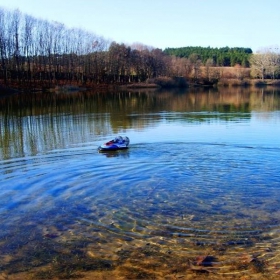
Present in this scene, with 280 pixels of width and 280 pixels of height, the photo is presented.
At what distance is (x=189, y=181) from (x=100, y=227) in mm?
4464

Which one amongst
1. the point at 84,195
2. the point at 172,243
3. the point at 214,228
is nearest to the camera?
the point at 172,243

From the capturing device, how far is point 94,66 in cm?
9906

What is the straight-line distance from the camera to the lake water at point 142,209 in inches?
269

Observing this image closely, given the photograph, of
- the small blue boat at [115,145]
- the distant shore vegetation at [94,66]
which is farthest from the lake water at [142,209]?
the distant shore vegetation at [94,66]

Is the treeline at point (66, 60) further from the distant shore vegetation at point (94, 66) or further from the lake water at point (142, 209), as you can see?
the lake water at point (142, 209)

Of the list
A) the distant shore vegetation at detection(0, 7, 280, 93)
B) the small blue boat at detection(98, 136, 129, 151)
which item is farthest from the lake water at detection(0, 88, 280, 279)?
the distant shore vegetation at detection(0, 7, 280, 93)

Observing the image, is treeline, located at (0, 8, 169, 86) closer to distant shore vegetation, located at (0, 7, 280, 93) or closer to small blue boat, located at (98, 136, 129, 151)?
distant shore vegetation, located at (0, 7, 280, 93)

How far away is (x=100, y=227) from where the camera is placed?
8.52 metres

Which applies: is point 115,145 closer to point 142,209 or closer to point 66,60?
point 142,209

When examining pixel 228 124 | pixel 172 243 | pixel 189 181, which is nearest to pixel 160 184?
pixel 189 181

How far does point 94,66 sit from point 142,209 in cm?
9325

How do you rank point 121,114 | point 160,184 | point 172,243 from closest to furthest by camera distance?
point 172,243 → point 160,184 → point 121,114

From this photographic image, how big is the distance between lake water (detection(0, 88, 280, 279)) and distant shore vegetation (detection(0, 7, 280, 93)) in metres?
56.3

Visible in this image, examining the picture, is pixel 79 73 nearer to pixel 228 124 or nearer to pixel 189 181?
pixel 228 124
